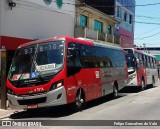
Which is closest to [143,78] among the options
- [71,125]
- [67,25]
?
[67,25]

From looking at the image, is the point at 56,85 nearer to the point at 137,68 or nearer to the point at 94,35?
the point at 137,68

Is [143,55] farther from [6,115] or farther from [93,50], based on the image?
[6,115]

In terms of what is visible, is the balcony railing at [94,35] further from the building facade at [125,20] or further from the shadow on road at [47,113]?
the shadow on road at [47,113]

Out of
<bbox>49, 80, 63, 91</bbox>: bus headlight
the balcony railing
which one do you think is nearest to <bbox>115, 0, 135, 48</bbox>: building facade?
the balcony railing

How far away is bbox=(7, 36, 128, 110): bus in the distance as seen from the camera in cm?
1266

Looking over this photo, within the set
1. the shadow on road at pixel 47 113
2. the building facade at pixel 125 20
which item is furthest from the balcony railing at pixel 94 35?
the shadow on road at pixel 47 113

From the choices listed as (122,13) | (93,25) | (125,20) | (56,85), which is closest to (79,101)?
(56,85)

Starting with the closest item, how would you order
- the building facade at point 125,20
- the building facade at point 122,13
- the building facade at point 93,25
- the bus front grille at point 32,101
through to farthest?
the bus front grille at point 32,101
the building facade at point 93,25
the building facade at point 122,13
the building facade at point 125,20

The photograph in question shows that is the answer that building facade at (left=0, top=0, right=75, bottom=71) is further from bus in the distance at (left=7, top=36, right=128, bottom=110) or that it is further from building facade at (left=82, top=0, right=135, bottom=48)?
building facade at (left=82, top=0, right=135, bottom=48)

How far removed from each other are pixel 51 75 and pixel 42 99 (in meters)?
0.86

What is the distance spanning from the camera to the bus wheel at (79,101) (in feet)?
45.4

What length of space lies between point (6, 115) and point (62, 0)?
54.7 ft

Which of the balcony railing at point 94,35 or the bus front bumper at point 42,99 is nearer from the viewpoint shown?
the bus front bumper at point 42,99

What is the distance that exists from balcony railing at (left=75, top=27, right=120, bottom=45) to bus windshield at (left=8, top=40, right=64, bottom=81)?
17.6m
